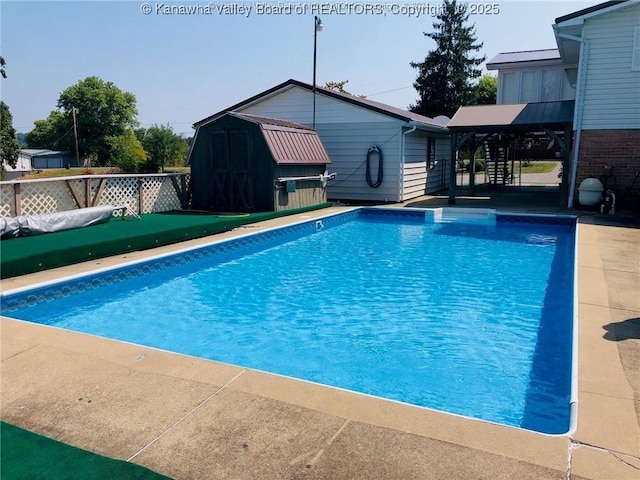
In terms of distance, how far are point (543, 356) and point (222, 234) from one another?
22.4ft

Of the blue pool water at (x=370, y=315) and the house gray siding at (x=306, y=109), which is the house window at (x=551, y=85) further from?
the blue pool water at (x=370, y=315)

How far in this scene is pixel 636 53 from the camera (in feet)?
38.9

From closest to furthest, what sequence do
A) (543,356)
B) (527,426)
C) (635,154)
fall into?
1. (527,426)
2. (543,356)
3. (635,154)

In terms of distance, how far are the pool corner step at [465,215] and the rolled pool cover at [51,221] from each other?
333 inches

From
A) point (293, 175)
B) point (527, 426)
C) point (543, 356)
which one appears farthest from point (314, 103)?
point (527, 426)

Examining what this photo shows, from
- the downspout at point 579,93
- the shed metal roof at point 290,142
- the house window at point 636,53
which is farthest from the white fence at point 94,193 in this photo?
the house window at point 636,53

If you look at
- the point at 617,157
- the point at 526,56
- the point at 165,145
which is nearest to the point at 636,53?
the point at 617,157

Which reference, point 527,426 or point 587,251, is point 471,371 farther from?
point 587,251

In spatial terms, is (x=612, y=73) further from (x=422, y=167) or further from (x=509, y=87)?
(x=509, y=87)

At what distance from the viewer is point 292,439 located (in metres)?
2.56

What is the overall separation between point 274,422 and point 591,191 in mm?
12492

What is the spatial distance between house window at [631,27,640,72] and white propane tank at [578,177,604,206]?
2.86m

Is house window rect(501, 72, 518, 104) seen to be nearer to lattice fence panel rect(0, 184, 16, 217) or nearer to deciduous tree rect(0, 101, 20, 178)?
lattice fence panel rect(0, 184, 16, 217)

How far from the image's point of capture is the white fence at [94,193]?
8.88 meters
